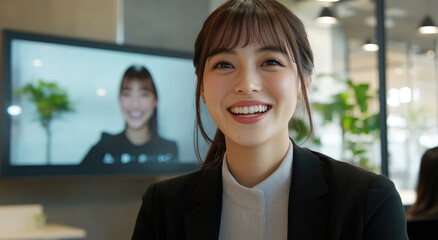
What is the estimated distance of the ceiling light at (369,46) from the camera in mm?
4562

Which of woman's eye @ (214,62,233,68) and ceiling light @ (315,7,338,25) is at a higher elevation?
ceiling light @ (315,7,338,25)

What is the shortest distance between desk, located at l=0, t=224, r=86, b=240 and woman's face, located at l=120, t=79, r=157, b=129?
91cm

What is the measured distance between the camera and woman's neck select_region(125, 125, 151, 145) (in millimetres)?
4410

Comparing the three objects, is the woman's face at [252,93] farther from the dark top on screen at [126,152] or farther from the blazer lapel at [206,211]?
the dark top on screen at [126,152]

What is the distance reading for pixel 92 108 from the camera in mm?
4211

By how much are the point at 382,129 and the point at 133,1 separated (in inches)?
94.2

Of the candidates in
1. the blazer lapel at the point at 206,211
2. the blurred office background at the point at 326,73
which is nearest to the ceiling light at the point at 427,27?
the blurred office background at the point at 326,73

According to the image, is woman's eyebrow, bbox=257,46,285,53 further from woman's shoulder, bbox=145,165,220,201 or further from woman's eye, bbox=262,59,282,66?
woman's shoulder, bbox=145,165,220,201

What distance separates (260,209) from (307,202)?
0.09 metres

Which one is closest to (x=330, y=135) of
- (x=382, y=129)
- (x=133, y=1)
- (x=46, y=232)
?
(x=382, y=129)

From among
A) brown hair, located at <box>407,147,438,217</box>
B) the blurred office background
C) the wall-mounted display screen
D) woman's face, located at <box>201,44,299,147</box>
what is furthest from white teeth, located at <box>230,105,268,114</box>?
the blurred office background

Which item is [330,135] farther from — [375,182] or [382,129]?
[375,182]

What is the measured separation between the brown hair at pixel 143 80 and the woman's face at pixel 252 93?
3.43 meters

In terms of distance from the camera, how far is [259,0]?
105 cm
